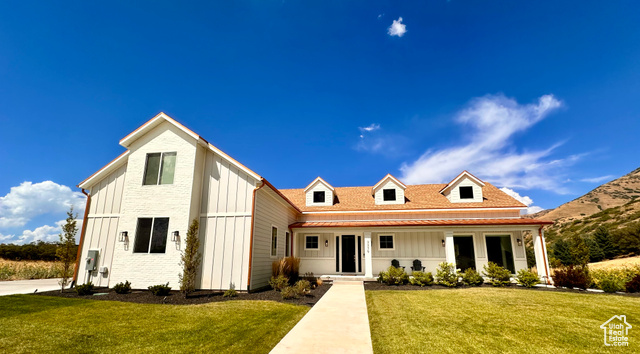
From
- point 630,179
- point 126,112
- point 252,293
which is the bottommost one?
point 252,293

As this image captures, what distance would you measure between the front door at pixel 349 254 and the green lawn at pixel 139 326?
8926mm

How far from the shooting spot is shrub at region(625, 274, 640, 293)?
A: 1062 centimetres

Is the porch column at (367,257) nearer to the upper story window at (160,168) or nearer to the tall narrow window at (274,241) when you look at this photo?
the tall narrow window at (274,241)

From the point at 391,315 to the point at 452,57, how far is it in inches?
498

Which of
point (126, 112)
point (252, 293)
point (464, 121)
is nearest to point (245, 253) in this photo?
point (252, 293)

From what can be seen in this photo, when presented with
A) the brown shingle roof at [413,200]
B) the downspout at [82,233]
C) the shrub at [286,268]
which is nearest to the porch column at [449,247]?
the brown shingle roof at [413,200]

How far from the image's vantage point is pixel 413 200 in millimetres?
17516

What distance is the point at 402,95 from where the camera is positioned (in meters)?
15.6

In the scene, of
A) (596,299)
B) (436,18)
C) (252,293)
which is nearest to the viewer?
(596,299)

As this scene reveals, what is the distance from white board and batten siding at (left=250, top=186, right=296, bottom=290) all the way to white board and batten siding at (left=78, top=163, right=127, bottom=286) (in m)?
6.09

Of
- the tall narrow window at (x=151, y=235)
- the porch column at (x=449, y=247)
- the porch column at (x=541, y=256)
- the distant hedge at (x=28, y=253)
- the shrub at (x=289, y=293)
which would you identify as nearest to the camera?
the shrub at (x=289, y=293)

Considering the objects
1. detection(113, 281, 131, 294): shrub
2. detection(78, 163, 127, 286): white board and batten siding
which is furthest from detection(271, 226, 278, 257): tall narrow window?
detection(78, 163, 127, 286): white board and batten siding

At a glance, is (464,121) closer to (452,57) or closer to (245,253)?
(452,57)

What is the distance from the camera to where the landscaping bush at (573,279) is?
11.2 m
